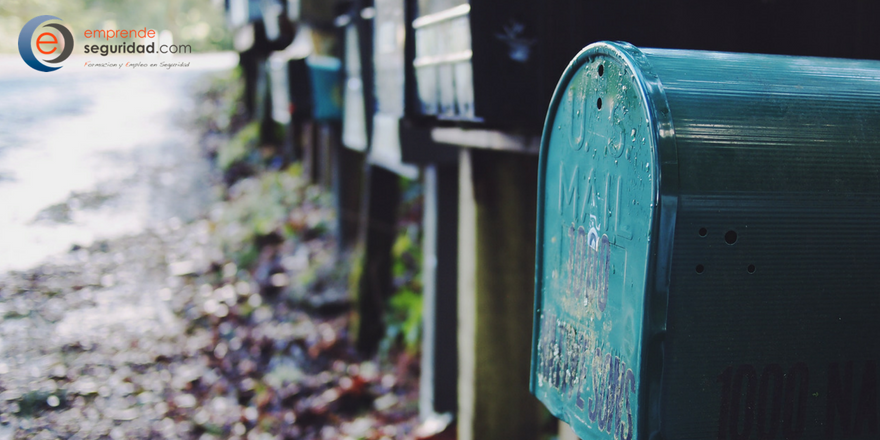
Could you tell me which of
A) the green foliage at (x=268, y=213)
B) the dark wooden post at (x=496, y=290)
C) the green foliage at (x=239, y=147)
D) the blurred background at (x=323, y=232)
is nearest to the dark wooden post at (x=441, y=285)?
the blurred background at (x=323, y=232)

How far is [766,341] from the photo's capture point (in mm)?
1288

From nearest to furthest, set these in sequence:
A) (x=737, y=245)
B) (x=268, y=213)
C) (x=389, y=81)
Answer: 1. (x=737, y=245)
2. (x=389, y=81)
3. (x=268, y=213)

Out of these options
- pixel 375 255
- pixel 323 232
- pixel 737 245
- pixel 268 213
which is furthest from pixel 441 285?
pixel 268 213

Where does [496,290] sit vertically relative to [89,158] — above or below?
below

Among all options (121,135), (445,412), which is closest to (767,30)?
(445,412)

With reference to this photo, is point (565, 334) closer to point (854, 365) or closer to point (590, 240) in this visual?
point (590, 240)

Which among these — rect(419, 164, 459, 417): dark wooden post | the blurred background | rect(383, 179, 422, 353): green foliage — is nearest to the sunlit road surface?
the blurred background

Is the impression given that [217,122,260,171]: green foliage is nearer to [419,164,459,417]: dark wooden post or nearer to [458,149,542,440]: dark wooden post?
[419,164,459,417]: dark wooden post

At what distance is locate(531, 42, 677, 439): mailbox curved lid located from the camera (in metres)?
1.24

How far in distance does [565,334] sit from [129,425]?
3181 mm

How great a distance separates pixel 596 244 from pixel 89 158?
8.34m

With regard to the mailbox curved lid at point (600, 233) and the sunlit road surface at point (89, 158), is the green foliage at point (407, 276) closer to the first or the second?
the sunlit road surface at point (89, 158)

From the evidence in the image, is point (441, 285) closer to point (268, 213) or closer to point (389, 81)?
point (389, 81)

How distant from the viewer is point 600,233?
4.67ft
